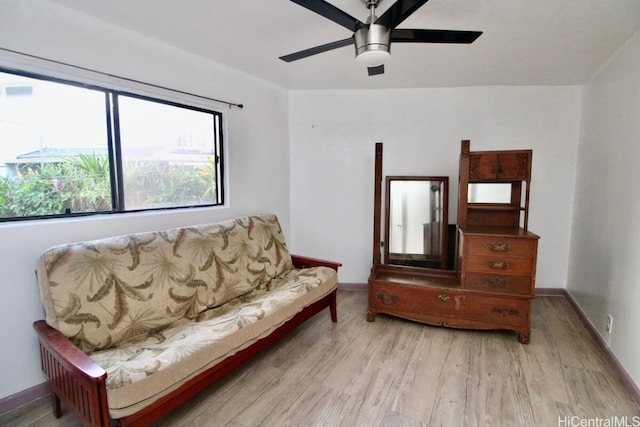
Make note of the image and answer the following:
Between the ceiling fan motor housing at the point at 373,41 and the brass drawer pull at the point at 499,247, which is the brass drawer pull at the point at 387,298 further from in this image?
the ceiling fan motor housing at the point at 373,41

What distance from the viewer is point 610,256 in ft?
7.50

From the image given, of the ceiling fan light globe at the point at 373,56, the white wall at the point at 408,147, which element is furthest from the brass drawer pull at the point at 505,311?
the ceiling fan light globe at the point at 373,56

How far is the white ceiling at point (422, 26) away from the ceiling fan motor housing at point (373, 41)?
0.33 metres

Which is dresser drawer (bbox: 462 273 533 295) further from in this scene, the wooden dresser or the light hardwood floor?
the light hardwood floor

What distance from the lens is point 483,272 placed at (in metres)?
2.49

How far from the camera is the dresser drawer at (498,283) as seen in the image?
7.88 ft

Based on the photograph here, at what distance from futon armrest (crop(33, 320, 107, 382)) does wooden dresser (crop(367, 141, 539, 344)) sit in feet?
6.76

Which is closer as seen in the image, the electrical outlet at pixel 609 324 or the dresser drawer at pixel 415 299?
the electrical outlet at pixel 609 324


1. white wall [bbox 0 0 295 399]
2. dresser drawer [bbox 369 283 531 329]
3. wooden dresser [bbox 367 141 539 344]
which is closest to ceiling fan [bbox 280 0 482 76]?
wooden dresser [bbox 367 141 539 344]

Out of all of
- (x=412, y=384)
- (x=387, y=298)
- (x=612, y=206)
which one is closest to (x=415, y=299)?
(x=387, y=298)

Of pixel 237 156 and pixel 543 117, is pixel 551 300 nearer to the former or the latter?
pixel 543 117

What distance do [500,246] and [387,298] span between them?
1010 mm

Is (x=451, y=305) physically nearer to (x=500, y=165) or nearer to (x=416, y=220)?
(x=416, y=220)

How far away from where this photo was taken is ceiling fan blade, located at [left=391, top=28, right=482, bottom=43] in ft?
5.05
